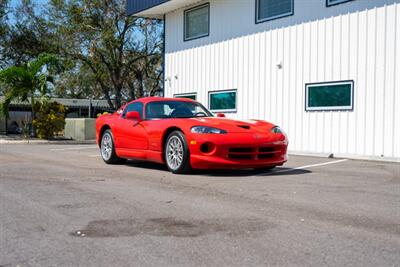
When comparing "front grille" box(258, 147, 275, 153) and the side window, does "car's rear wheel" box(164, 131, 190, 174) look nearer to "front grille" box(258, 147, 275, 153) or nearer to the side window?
"front grille" box(258, 147, 275, 153)

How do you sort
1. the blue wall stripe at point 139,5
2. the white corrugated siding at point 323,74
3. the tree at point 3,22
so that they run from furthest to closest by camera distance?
1. the tree at point 3,22
2. the blue wall stripe at point 139,5
3. the white corrugated siding at point 323,74

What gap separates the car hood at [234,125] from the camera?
314 inches

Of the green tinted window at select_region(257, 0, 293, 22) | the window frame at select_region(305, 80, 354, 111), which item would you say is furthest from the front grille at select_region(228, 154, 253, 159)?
the green tinted window at select_region(257, 0, 293, 22)

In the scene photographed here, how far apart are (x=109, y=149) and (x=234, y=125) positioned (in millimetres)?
3011

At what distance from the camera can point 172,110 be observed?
908 centimetres

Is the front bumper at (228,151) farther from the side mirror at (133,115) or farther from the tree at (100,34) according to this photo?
the tree at (100,34)

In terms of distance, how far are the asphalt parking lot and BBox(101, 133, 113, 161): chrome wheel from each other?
1.82 m

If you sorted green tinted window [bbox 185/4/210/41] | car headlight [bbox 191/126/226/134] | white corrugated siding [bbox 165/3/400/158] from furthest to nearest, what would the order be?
green tinted window [bbox 185/4/210/41] < white corrugated siding [bbox 165/3/400/158] < car headlight [bbox 191/126/226/134]

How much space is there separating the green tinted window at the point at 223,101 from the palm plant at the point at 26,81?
8156mm

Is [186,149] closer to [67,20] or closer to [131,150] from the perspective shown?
[131,150]

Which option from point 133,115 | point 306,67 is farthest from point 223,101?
point 133,115

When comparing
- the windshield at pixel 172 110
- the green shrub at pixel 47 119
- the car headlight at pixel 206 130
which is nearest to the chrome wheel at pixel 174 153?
the car headlight at pixel 206 130

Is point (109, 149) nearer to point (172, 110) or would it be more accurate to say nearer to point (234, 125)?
point (172, 110)

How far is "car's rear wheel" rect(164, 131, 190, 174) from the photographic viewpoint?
794 centimetres
